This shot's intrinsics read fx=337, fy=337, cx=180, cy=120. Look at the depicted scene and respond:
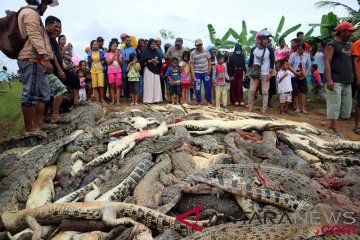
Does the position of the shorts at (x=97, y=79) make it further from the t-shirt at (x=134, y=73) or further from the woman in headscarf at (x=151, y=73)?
the woman in headscarf at (x=151, y=73)

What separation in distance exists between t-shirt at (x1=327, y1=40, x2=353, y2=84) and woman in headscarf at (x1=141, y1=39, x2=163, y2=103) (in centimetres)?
524

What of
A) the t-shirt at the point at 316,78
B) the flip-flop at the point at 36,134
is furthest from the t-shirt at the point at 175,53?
the flip-flop at the point at 36,134

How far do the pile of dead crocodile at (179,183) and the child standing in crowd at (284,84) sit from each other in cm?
379

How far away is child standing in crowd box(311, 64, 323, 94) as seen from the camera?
1144cm

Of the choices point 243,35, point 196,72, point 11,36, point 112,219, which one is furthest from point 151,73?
point 243,35

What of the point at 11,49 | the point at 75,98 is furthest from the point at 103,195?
the point at 75,98

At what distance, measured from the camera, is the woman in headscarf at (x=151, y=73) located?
1027cm

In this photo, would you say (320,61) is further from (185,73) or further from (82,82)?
(82,82)

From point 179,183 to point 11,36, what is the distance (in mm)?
3415

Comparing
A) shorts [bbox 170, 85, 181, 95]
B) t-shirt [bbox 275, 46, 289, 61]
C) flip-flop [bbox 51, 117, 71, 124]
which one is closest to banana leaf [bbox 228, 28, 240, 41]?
t-shirt [bbox 275, 46, 289, 61]

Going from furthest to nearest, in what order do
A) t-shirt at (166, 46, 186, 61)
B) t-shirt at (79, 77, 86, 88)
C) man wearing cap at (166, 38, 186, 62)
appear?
t-shirt at (166, 46, 186, 61)
man wearing cap at (166, 38, 186, 62)
t-shirt at (79, 77, 86, 88)

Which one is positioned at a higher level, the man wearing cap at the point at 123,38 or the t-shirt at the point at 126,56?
the man wearing cap at the point at 123,38

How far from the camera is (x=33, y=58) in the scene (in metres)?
5.09

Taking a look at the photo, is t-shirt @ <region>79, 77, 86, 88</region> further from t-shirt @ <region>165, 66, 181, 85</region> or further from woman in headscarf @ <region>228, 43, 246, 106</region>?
woman in headscarf @ <region>228, 43, 246, 106</region>
